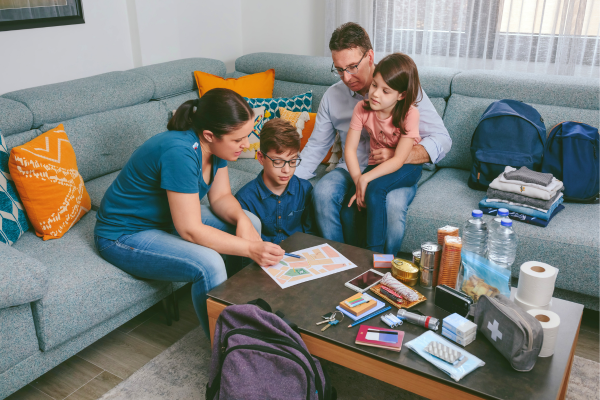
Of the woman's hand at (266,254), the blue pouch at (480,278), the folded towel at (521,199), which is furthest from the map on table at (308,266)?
the folded towel at (521,199)

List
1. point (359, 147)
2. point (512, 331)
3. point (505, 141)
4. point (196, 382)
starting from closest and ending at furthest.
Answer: point (512, 331) → point (196, 382) → point (505, 141) → point (359, 147)

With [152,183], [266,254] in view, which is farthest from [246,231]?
[152,183]

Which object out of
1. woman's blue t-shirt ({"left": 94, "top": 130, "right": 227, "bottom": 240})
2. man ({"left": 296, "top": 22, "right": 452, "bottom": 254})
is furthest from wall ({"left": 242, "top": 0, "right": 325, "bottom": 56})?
woman's blue t-shirt ({"left": 94, "top": 130, "right": 227, "bottom": 240})

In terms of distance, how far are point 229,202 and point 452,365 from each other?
1057 mm

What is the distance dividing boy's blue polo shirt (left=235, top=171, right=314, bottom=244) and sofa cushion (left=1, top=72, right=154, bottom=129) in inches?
36.8

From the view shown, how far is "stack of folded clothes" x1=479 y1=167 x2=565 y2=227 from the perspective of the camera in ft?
6.24

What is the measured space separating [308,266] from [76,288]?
775 millimetres

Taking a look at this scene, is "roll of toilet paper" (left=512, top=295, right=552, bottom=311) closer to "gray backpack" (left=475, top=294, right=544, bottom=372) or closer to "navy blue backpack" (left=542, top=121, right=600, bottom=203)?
"gray backpack" (left=475, top=294, right=544, bottom=372)

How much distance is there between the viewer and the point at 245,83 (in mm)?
2912

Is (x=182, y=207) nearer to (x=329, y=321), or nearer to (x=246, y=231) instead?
(x=246, y=231)

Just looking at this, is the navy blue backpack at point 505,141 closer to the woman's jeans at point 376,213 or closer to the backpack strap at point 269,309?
the woman's jeans at point 376,213

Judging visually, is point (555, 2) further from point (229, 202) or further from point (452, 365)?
point (452, 365)

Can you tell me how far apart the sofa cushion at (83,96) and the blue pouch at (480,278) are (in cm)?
189

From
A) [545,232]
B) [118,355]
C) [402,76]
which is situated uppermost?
[402,76]
